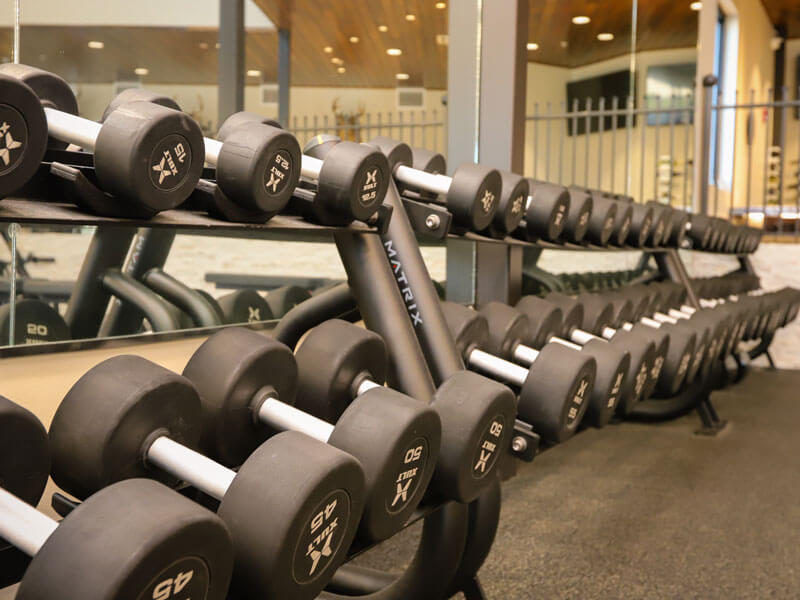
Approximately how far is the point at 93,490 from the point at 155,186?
0.35 meters

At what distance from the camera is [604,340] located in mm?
1837

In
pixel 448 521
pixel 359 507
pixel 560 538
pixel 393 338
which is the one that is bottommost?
pixel 560 538

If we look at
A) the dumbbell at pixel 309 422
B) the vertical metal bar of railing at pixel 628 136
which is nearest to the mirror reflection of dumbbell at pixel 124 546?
the dumbbell at pixel 309 422

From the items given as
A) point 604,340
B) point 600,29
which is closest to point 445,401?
point 604,340

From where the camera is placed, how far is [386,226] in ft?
4.33

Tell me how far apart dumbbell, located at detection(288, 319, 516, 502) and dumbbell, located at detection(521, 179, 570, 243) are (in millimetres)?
771

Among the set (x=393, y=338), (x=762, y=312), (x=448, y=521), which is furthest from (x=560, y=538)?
(x=762, y=312)

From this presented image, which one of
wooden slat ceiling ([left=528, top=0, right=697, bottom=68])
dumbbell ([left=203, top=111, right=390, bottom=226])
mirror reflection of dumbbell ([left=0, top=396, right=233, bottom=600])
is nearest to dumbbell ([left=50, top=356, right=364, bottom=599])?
mirror reflection of dumbbell ([left=0, top=396, right=233, bottom=600])

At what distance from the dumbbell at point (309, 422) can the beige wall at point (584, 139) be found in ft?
8.86

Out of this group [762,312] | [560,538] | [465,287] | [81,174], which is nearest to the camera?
[81,174]

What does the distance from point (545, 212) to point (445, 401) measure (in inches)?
33.2

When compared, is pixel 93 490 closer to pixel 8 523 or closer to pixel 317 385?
pixel 8 523

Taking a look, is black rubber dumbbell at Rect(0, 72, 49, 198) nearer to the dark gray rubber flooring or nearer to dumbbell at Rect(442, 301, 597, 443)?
dumbbell at Rect(442, 301, 597, 443)

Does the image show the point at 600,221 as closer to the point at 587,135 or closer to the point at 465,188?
the point at 465,188
